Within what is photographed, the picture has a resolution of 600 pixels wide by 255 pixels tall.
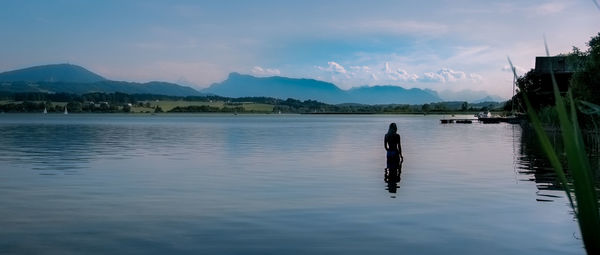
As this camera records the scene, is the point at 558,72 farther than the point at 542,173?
Yes

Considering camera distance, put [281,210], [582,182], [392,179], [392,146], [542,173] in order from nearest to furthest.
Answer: [582,182], [281,210], [392,179], [392,146], [542,173]

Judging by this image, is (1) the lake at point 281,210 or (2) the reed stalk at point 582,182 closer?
(2) the reed stalk at point 582,182

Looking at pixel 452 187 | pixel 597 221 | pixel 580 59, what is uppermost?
pixel 580 59

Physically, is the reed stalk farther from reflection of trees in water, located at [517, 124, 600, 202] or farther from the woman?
the woman

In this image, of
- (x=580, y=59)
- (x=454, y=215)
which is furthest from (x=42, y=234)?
(x=580, y=59)

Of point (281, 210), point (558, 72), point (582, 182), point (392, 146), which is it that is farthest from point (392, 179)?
point (558, 72)

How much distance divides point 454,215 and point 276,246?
21.2 feet

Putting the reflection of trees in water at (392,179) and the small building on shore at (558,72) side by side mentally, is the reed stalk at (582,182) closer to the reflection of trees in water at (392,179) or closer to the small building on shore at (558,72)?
the reflection of trees in water at (392,179)

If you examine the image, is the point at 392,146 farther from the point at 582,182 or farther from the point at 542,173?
the point at 582,182

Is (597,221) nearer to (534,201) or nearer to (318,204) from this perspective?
(318,204)

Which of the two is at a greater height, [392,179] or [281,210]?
[281,210]

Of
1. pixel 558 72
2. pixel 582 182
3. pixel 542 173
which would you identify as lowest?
pixel 542 173

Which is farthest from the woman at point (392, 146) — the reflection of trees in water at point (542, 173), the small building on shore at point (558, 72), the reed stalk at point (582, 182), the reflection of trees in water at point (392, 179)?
the small building on shore at point (558, 72)

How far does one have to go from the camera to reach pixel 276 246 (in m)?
13.2
